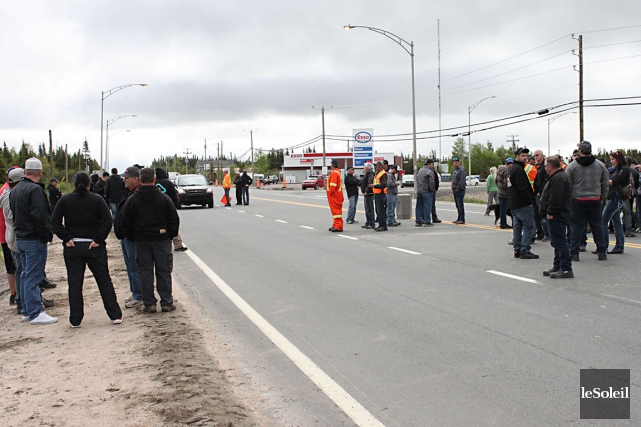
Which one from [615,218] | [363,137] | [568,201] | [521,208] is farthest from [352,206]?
[363,137]

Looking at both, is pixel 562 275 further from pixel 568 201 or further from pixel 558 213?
pixel 568 201

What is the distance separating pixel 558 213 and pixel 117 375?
7.19 meters

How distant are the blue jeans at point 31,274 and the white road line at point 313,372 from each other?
2.53 m

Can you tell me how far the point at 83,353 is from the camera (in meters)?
6.31

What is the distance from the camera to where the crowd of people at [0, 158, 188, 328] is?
734 centimetres

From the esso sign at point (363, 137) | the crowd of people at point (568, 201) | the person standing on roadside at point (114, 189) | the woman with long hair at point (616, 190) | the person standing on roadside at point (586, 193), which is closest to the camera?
the crowd of people at point (568, 201)

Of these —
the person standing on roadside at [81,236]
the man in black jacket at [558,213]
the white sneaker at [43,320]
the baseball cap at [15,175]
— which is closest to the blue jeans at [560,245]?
the man in black jacket at [558,213]

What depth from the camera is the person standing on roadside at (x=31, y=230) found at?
761 centimetres

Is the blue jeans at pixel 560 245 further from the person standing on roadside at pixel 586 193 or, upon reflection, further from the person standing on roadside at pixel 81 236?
the person standing on roadside at pixel 81 236

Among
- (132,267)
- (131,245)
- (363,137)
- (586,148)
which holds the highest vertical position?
(363,137)

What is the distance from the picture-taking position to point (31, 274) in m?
7.79

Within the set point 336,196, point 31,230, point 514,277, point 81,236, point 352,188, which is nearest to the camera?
point 81,236

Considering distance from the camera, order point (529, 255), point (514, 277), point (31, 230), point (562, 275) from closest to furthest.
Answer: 1. point (31, 230)
2. point (562, 275)
3. point (514, 277)
4. point (529, 255)

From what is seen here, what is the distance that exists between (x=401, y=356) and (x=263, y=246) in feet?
30.4
